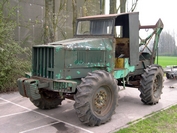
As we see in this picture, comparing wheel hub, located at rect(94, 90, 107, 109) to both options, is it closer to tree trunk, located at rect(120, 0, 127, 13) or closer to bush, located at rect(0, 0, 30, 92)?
bush, located at rect(0, 0, 30, 92)

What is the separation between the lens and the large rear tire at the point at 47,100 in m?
6.62

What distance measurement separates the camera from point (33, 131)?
531 centimetres

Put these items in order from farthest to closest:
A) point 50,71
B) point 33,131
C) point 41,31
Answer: point 41,31 < point 50,71 < point 33,131

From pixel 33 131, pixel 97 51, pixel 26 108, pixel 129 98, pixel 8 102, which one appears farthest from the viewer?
pixel 129 98

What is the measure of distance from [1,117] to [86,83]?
273cm

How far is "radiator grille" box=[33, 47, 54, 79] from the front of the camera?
18.4ft

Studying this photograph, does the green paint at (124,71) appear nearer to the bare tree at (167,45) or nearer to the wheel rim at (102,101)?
the wheel rim at (102,101)

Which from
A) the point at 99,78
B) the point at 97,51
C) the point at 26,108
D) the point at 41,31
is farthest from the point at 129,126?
the point at 41,31

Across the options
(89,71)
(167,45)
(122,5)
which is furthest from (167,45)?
(89,71)

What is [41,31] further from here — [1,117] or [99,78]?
[99,78]

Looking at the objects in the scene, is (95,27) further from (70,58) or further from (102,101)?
(102,101)

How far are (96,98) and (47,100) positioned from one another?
178 centimetres

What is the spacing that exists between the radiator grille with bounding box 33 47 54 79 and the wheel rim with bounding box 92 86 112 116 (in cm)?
121

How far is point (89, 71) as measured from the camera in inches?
246
